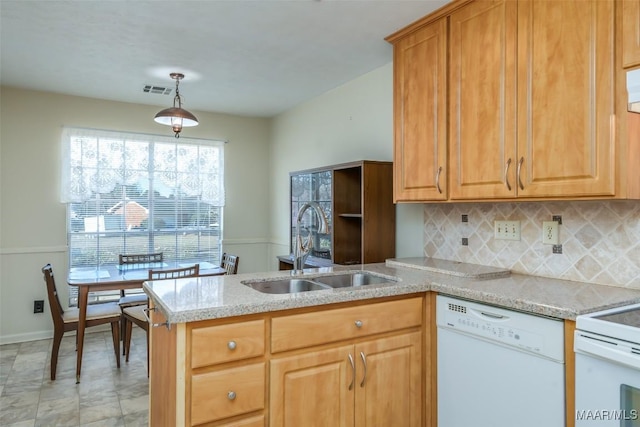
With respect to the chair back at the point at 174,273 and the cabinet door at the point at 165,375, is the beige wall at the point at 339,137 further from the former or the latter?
the cabinet door at the point at 165,375

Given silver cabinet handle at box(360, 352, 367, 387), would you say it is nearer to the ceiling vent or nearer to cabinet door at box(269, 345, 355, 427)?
cabinet door at box(269, 345, 355, 427)

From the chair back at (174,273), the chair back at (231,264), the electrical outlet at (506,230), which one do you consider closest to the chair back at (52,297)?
the chair back at (174,273)

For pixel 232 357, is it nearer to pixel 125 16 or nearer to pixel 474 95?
pixel 474 95

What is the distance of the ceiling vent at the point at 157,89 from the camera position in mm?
3945

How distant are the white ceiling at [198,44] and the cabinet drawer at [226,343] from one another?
180 cm

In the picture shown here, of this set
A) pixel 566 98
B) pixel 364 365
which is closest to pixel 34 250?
pixel 364 365

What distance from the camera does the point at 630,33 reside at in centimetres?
155

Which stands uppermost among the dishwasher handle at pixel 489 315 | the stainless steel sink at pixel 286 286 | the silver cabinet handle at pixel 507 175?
the silver cabinet handle at pixel 507 175

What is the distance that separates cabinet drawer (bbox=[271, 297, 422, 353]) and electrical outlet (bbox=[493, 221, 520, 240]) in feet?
2.31

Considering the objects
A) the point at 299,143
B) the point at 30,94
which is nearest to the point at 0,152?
the point at 30,94

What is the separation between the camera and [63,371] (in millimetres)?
3307

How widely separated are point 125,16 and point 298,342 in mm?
2187

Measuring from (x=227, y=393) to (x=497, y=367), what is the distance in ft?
3.59

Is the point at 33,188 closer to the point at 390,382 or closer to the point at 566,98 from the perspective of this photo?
the point at 390,382
